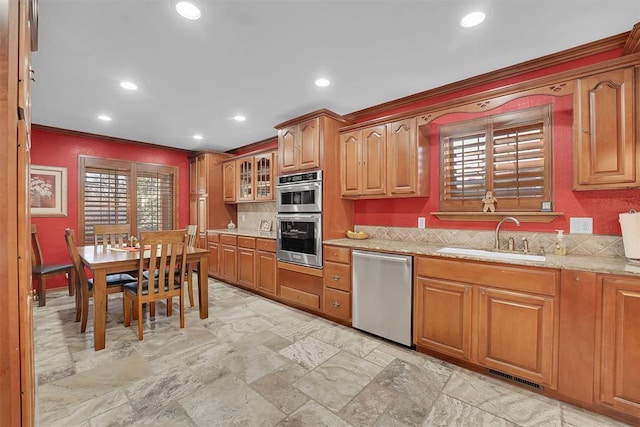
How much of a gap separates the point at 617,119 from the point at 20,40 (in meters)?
3.06

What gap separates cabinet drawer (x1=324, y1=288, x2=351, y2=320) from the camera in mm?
3029

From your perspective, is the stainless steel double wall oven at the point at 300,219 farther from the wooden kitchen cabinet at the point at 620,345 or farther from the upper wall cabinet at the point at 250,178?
the wooden kitchen cabinet at the point at 620,345

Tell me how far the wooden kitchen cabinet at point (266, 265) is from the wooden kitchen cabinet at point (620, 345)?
322 centimetres

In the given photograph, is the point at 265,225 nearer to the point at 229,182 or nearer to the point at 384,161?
the point at 229,182

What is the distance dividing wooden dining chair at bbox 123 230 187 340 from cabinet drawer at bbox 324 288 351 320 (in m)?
1.55

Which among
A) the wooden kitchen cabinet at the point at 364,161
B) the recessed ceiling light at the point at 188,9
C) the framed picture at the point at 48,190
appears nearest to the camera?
the recessed ceiling light at the point at 188,9

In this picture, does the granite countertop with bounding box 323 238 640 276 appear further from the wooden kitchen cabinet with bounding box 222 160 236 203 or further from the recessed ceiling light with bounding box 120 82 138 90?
the wooden kitchen cabinet with bounding box 222 160 236 203

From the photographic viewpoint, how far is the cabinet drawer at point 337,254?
304 cm

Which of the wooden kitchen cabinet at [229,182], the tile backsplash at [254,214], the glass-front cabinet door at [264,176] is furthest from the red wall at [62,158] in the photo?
the glass-front cabinet door at [264,176]

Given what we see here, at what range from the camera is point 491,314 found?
82.5 inches

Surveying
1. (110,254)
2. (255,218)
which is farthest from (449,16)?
(255,218)

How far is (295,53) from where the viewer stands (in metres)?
2.29

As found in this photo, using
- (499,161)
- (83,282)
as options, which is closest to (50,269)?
(83,282)

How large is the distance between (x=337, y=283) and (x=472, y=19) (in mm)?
2571
